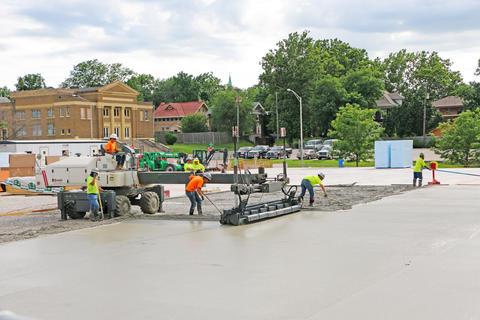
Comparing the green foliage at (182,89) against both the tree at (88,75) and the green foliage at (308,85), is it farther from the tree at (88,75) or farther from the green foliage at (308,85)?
the green foliage at (308,85)

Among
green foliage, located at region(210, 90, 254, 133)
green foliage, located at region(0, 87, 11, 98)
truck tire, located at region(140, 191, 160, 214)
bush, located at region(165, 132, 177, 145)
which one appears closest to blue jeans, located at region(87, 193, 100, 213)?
truck tire, located at region(140, 191, 160, 214)

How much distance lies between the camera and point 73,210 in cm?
1917

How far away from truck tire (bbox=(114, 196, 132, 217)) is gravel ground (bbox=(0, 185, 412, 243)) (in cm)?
28

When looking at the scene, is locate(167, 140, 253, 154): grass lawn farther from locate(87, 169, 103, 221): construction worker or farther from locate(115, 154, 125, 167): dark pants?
locate(87, 169, 103, 221): construction worker

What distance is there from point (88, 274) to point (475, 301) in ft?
21.1

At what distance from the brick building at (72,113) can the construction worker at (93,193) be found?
2923 inches

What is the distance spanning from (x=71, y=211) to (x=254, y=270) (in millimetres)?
10227

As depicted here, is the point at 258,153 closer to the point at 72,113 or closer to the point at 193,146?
the point at 193,146

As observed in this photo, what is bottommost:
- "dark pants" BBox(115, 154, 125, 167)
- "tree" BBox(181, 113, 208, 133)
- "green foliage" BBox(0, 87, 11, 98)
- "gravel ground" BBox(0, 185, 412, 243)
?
"gravel ground" BBox(0, 185, 412, 243)

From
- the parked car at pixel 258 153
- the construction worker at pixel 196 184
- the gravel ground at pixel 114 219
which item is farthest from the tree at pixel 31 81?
the construction worker at pixel 196 184

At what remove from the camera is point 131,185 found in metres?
19.7

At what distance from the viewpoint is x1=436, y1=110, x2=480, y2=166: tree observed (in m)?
51.4

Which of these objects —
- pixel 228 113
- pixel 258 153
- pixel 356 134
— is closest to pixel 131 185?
pixel 356 134

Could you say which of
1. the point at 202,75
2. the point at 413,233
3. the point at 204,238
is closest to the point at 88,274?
the point at 204,238
